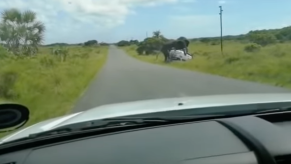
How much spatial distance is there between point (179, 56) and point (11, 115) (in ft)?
150

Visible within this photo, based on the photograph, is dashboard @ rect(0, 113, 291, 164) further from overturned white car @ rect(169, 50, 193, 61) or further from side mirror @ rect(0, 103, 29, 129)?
overturned white car @ rect(169, 50, 193, 61)

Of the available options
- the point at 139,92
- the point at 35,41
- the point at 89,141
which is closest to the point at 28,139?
the point at 89,141

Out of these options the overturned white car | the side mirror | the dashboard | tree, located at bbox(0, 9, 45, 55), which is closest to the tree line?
the overturned white car

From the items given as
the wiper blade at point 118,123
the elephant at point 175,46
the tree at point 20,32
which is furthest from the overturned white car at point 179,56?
the wiper blade at point 118,123

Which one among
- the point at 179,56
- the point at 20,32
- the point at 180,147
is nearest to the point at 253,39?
the point at 179,56

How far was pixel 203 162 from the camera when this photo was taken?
6.28 ft

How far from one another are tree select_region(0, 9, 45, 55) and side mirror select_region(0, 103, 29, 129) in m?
27.7

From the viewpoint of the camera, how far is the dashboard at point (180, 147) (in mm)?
1964

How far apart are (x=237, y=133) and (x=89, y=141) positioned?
2.21 ft

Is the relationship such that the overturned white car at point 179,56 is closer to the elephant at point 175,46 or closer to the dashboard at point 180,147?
the elephant at point 175,46

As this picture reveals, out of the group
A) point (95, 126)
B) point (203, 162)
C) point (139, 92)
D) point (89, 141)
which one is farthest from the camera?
point (139, 92)

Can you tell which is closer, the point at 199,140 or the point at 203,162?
the point at 203,162

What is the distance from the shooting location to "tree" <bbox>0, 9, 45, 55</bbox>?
3195 cm

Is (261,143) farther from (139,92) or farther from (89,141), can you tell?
(139,92)
